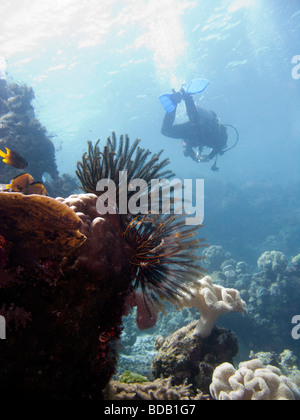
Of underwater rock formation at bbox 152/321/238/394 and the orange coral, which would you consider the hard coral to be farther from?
underwater rock formation at bbox 152/321/238/394

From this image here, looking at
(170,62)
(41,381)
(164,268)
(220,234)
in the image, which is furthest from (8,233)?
(170,62)

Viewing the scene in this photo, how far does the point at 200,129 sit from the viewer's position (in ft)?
47.3

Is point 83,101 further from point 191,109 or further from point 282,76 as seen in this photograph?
point 282,76

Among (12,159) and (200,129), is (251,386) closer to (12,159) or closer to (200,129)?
(12,159)

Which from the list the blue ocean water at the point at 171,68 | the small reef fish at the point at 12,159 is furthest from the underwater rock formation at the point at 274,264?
the small reef fish at the point at 12,159

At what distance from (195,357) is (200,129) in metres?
13.2

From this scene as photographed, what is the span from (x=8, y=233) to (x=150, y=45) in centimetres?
3187

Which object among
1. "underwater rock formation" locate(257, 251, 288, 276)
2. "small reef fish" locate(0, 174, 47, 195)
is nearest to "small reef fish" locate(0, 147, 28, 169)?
"small reef fish" locate(0, 174, 47, 195)

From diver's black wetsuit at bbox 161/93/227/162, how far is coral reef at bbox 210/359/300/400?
12.2 meters

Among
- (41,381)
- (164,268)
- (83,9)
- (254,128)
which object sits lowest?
(41,381)

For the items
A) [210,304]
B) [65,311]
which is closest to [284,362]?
[210,304]

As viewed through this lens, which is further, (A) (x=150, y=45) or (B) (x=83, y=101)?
(B) (x=83, y=101)

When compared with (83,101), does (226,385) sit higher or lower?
lower

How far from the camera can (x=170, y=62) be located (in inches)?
1253
